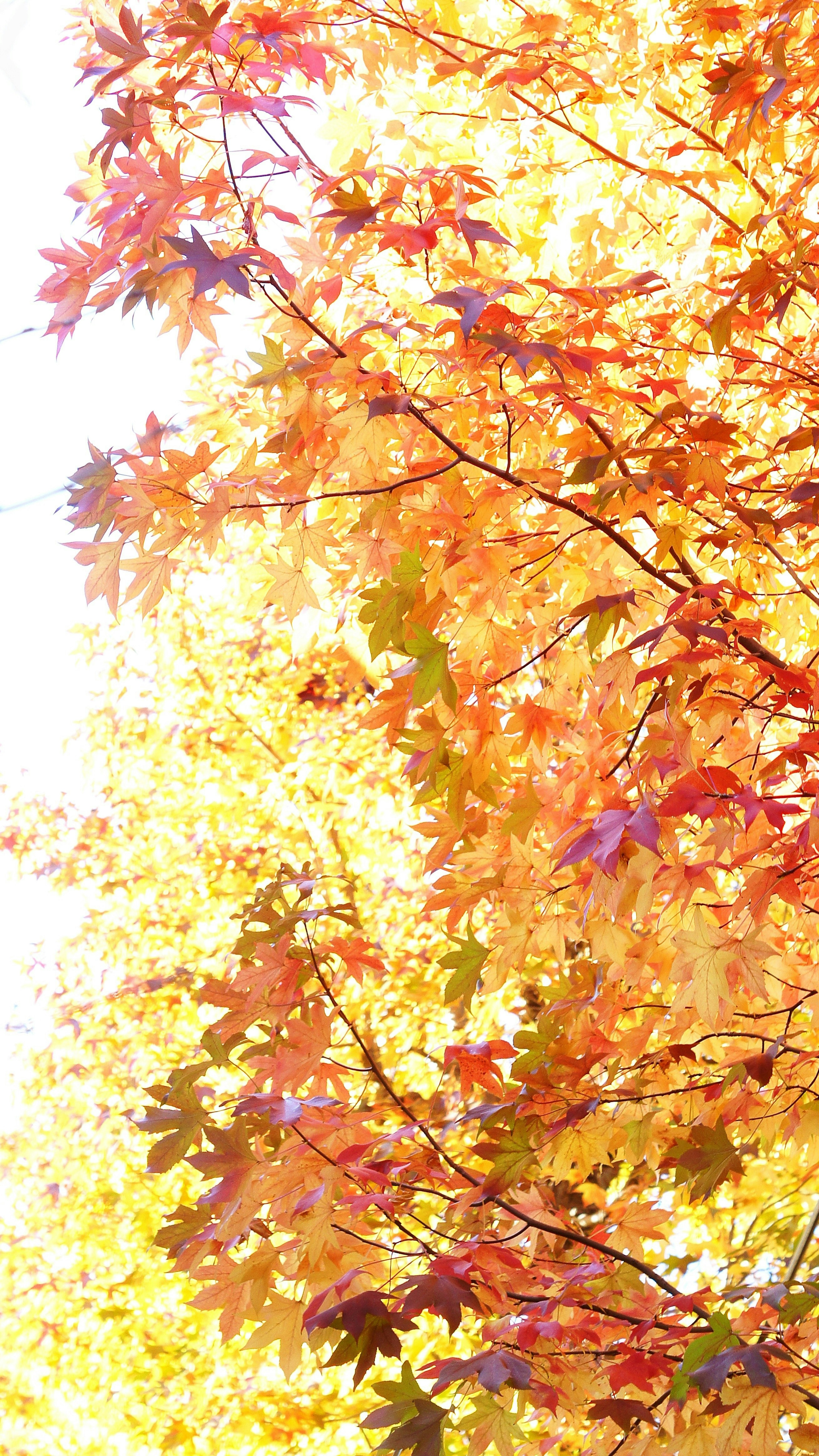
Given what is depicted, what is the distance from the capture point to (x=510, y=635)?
1.80 metres

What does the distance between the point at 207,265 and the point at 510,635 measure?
2.35 ft

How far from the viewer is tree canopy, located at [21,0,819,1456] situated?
60.7 inches

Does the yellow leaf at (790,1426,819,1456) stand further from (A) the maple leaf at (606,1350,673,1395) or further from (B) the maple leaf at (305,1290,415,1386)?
(B) the maple leaf at (305,1290,415,1386)

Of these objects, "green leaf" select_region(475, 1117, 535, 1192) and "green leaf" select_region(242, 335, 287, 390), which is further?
"green leaf" select_region(475, 1117, 535, 1192)

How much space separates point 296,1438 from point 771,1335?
3.45 m

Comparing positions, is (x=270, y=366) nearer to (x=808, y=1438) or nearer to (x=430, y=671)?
(x=430, y=671)

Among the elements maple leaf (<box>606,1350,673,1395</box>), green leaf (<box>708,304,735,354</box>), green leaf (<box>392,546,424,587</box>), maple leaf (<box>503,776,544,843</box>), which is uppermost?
green leaf (<box>708,304,735,354</box>)

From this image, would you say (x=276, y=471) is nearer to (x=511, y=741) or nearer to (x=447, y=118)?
(x=511, y=741)

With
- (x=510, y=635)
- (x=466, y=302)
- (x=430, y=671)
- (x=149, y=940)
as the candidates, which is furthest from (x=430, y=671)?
(x=149, y=940)

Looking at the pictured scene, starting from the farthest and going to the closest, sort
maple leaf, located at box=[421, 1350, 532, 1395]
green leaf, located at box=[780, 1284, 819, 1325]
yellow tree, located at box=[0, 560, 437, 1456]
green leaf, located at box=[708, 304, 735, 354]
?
yellow tree, located at box=[0, 560, 437, 1456]
green leaf, located at box=[708, 304, 735, 354]
green leaf, located at box=[780, 1284, 819, 1325]
maple leaf, located at box=[421, 1350, 532, 1395]

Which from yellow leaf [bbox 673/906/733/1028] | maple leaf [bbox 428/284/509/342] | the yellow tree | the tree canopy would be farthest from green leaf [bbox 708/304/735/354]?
the yellow tree

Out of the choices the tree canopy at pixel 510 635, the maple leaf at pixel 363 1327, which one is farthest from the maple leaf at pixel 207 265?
the maple leaf at pixel 363 1327

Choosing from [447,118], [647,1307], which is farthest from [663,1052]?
[447,118]

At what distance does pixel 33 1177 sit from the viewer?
239 inches
